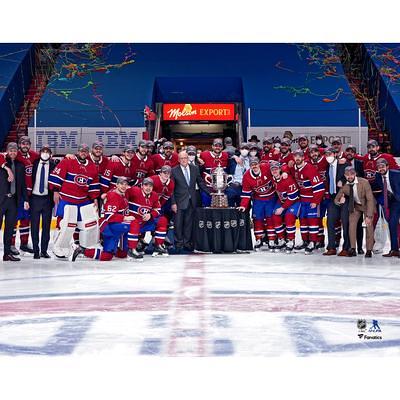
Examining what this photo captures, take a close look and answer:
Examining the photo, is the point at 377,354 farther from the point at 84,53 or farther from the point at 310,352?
the point at 84,53

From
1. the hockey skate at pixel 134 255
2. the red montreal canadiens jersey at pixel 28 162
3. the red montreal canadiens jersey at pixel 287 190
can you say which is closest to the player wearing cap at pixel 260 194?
the red montreal canadiens jersey at pixel 287 190

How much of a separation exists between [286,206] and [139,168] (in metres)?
1.69

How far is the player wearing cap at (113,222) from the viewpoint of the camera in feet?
24.2

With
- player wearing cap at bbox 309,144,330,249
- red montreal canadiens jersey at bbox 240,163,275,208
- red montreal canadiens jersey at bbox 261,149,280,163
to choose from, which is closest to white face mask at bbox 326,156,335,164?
player wearing cap at bbox 309,144,330,249

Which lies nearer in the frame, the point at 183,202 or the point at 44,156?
the point at 44,156

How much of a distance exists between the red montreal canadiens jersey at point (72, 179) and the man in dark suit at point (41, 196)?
0.08m

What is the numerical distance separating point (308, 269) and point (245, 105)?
31.0 ft

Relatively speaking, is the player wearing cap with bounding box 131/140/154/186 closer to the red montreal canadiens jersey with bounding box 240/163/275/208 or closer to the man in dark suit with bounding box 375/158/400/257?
the red montreal canadiens jersey with bounding box 240/163/275/208

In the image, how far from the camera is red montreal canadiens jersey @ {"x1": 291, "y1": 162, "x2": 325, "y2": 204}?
808 centimetres

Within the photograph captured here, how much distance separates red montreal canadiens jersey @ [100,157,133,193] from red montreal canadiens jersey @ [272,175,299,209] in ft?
5.43

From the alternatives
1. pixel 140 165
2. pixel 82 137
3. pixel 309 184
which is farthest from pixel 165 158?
pixel 82 137

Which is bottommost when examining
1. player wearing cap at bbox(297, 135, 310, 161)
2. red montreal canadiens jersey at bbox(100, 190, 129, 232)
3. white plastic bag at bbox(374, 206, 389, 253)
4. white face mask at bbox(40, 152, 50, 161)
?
white plastic bag at bbox(374, 206, 389, 253)

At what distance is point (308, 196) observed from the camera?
8180mm

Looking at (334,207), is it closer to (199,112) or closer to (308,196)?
(308,196)
